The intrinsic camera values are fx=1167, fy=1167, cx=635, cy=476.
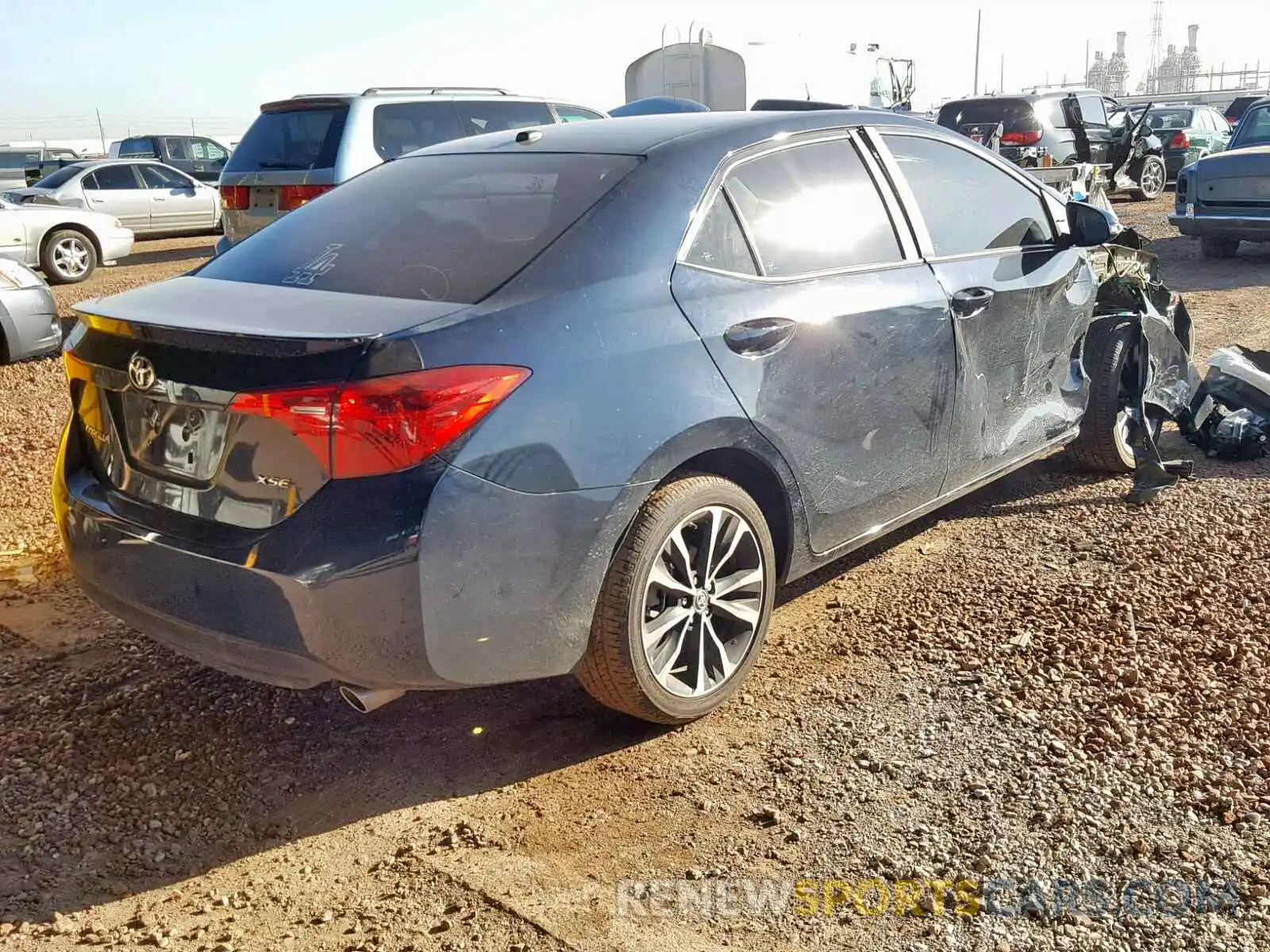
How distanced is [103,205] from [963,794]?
58.2 feet

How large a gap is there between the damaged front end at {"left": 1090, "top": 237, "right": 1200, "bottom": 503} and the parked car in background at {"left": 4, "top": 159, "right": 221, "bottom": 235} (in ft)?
49.1

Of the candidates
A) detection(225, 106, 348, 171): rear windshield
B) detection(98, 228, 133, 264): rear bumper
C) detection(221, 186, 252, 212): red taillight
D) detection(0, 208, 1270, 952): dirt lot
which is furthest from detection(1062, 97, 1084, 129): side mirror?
detection(0, 208, 1270, 952): dirt lot

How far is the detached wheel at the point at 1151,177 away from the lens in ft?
65.6

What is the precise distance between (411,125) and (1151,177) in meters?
15.1

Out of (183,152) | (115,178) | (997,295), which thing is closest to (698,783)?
(997,295)

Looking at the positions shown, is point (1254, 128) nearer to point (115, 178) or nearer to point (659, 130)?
point (659, 130)

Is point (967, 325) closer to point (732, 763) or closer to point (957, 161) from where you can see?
point (957, 161)

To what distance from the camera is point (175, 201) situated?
18.3 metres

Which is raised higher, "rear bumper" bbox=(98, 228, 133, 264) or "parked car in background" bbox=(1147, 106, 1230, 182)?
"parked car in background" bbox=(1147, 106, 1230, 182)

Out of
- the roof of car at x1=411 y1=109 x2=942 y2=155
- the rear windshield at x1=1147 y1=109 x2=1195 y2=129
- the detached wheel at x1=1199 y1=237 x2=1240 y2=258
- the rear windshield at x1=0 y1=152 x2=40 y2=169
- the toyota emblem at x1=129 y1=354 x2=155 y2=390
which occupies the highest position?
the rear windshield at x1=0 y1=152 x2=40 y2=169

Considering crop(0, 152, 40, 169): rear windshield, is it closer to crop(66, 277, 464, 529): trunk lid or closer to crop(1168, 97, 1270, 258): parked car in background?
crop(1168, 97, 1270, 258): parked car in background

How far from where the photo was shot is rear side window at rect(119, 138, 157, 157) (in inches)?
927

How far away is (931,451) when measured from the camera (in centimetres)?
392

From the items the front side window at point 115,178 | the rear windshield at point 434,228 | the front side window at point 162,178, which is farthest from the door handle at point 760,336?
the front side window at point 162,178
